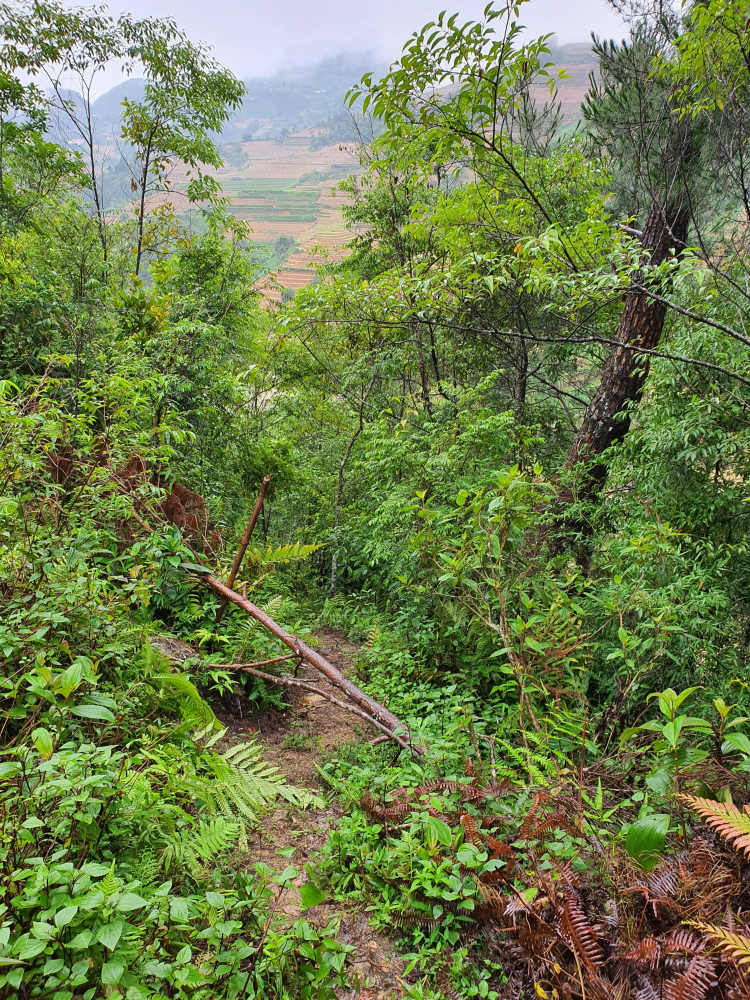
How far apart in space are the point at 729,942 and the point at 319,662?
2508 millimetres

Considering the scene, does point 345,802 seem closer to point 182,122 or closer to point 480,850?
point 480,850

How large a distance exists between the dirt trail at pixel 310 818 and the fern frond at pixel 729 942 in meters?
1.06

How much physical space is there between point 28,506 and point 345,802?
2.66 m

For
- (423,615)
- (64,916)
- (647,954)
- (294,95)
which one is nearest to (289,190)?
(423,615)

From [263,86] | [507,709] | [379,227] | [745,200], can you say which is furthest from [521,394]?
[263,86]

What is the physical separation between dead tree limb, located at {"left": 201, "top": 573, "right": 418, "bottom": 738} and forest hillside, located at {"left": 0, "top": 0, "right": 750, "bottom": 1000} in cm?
4

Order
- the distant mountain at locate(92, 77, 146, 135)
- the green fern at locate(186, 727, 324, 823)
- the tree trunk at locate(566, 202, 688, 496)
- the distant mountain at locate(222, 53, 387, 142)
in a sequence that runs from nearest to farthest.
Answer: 1. the green fern at locate(186, 727, 324, 823)
2. the tree trunk at locate(566, 202, 688, 496)
3. the distant mountain at locate(92, 77, 146, 135)
4. the distant mountain at locate(222, 53, 387, 142)

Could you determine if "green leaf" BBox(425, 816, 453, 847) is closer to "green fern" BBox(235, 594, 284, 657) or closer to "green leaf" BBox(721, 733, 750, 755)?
"green leaf" BBox(721, 733, 750, 755)

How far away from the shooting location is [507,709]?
3.29 meters

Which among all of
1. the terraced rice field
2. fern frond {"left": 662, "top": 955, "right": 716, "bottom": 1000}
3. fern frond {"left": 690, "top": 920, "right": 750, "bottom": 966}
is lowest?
fern frond {"left": 662, "top": 955, "right": 716, "bottom": 1000}

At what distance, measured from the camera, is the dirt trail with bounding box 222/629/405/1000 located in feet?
6.03

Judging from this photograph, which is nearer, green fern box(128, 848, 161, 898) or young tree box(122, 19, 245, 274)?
green fern box(128, 848, 161, 898)

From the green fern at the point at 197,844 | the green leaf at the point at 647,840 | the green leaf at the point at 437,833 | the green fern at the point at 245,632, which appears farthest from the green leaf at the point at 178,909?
the green fern at the point at 245,632

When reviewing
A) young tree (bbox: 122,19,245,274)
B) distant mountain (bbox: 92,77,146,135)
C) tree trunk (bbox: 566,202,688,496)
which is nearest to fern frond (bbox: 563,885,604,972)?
tree trunk (bbox: 566,202,688,496)
